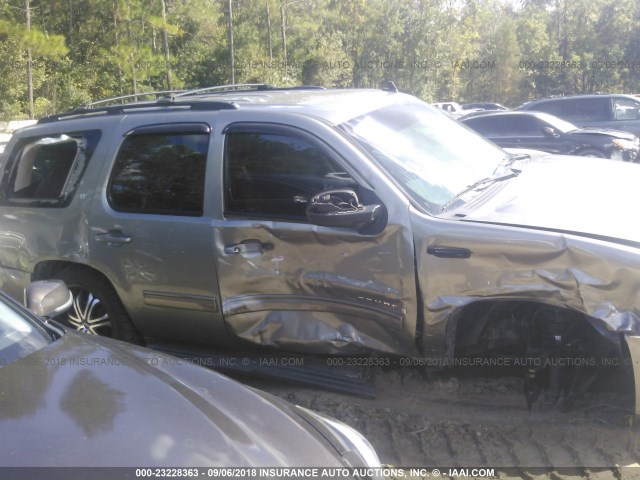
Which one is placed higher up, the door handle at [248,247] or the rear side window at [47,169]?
the rear side window at [47,169]

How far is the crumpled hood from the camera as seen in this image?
336 centimetres

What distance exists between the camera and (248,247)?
3992mm

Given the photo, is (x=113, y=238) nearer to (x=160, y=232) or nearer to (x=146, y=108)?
(x=160, y=232)

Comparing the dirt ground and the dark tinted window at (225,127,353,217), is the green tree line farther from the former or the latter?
the dirt ground

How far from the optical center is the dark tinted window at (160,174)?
425 cm

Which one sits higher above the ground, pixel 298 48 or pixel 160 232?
pixel 298 48

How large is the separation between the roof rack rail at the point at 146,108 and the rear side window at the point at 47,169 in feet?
0.74

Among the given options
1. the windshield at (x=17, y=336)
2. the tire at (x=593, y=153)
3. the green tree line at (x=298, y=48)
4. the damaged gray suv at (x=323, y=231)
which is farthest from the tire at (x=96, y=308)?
the green tree line at (x=298, y=48)

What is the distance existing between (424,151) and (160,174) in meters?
1.71

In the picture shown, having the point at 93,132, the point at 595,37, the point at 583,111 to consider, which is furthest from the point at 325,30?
the point at 93,132

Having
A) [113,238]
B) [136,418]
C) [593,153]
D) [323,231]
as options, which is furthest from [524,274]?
[593,153]

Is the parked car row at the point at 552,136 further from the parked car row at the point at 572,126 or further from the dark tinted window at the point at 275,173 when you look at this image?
the dark tinted window at the point at 275,173

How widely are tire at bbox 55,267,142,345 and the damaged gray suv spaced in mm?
12

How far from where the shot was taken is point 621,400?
144 inches
